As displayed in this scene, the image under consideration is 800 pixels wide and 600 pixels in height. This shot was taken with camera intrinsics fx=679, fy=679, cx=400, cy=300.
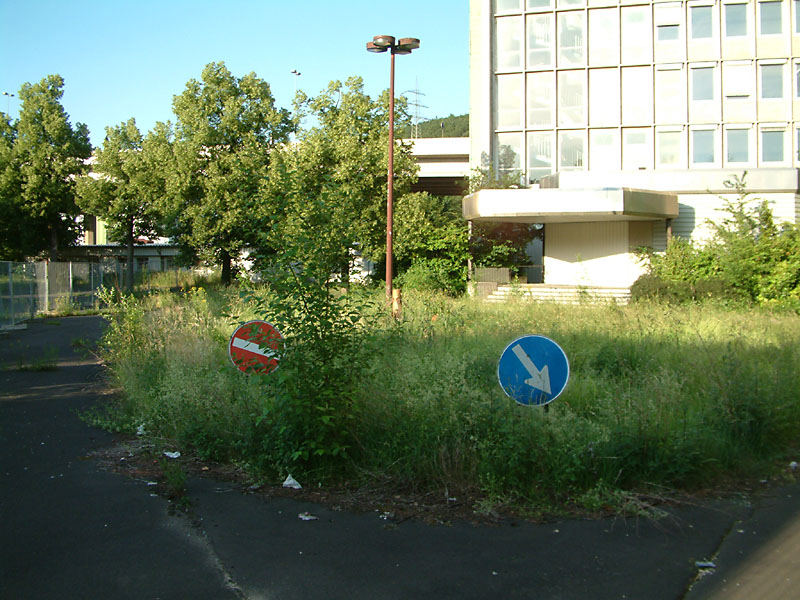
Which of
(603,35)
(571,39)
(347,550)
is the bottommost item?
(347,550)

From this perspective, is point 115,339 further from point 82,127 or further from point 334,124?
point 82,127

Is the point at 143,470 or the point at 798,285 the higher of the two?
the point at 798,285

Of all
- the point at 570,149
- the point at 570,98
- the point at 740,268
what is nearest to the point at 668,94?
the point at 570,98

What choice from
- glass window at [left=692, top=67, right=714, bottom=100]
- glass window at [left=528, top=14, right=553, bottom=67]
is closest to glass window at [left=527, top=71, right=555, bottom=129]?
glass window at [left=528, top=14, right=553, bottom=67]

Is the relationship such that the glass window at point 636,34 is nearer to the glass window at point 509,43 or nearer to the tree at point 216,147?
the glass window at point 509,43

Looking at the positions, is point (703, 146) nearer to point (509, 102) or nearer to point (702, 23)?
point (702, 23)

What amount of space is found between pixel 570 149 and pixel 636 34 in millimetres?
6319

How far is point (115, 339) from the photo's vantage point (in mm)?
12211

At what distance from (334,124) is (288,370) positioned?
1099 inches

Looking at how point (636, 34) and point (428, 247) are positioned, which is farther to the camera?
point (636, 34)

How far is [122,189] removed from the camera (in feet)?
136

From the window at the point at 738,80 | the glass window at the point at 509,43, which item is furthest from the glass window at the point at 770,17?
the glass window at the point at 509,43

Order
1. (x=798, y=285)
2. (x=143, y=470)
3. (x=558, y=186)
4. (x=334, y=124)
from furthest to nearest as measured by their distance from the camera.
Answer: (x=334, y=124) → (x=558, y=186) → (x=798, y=285) → (x=143, y=470)

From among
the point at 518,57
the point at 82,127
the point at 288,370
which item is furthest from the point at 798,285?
the point at 82,127
